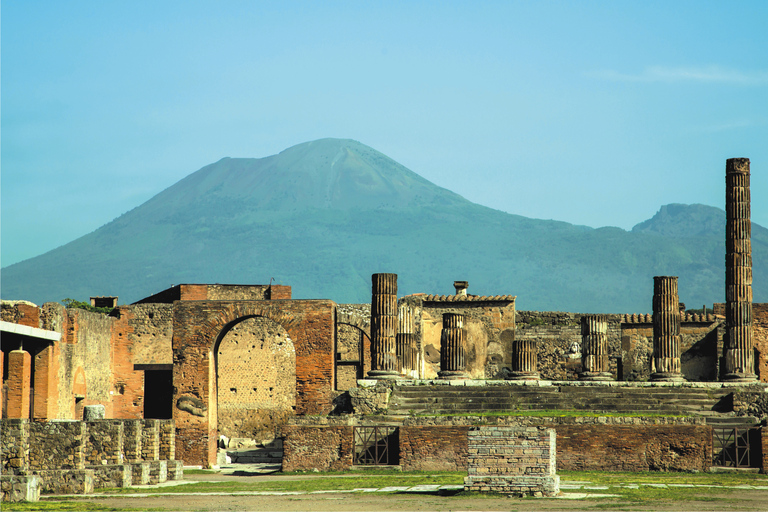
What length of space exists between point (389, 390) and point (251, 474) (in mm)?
4274

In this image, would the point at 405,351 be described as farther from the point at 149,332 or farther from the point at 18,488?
the point at 18,488

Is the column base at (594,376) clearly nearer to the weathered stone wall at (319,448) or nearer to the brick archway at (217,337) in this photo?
the brick archway at (217,337)

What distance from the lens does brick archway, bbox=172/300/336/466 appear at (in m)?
27.7

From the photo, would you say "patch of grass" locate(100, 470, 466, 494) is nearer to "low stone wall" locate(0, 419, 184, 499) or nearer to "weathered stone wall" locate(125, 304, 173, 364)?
"low stone wall" locate(0, 419, 184, 499)

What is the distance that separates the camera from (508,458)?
56.6ft

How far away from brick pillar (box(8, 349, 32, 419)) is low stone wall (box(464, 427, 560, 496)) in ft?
31.1

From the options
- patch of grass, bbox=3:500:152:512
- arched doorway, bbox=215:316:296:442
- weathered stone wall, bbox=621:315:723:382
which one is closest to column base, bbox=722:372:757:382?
weathered stone wall, bbox=621:315:723:382

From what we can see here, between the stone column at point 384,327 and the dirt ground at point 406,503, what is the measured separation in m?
12.4

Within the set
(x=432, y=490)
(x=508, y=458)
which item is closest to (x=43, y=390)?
(x=432, y=490)

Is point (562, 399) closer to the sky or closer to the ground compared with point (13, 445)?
closer to the sky

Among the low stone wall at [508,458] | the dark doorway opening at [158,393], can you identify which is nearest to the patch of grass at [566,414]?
the low stone wall at [508,458]

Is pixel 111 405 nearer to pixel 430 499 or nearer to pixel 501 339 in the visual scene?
pixel 501 339

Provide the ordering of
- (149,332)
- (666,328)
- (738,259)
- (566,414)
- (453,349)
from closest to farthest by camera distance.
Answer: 1. (566,414)
2. (738,259)
3. (666,328)
4. (453,349)
5. (149,332)

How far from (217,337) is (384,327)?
16.3ft
